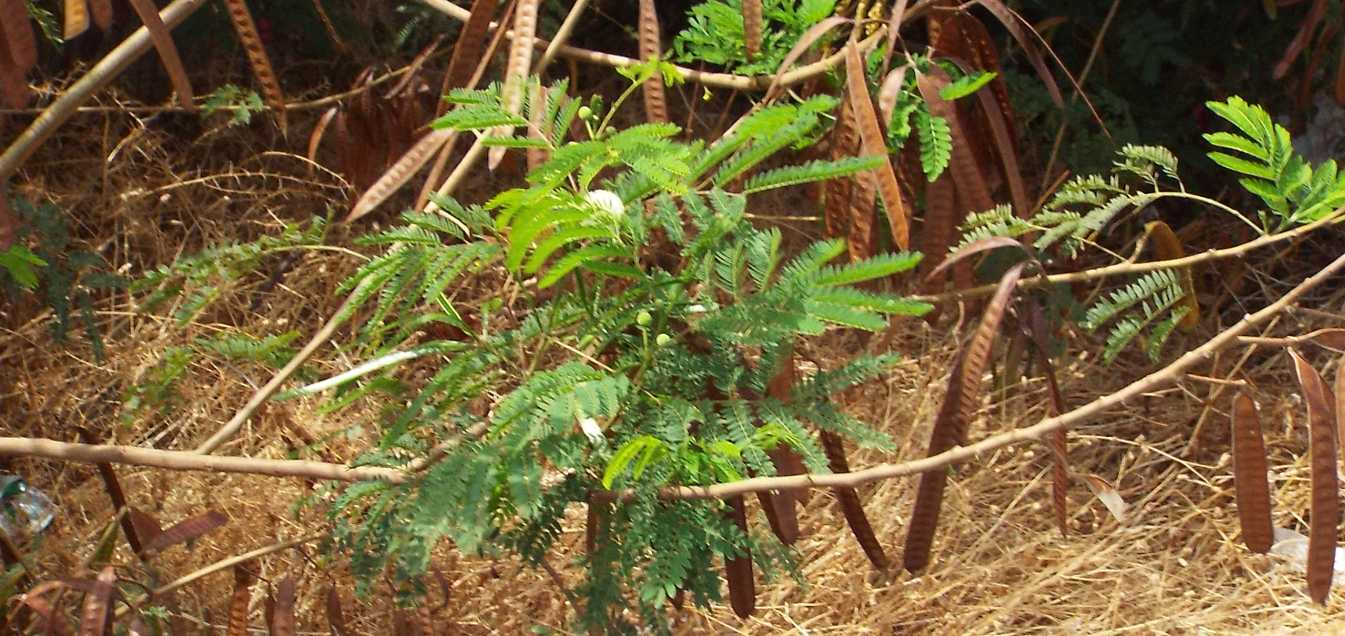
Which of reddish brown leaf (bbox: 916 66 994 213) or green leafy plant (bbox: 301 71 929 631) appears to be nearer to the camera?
green leafy plant (bbox: 301 71 929 631)

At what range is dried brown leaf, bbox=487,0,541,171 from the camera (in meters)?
1.48

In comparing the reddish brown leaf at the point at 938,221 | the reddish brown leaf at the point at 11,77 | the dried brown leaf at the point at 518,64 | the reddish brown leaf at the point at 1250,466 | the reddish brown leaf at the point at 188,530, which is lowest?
the reddish brown leaf at the point at 188,530

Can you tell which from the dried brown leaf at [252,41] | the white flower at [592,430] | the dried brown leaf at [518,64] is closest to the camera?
the white flower at [592,430]

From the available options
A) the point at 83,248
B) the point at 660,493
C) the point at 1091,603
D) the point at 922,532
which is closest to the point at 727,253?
the point at 660,493

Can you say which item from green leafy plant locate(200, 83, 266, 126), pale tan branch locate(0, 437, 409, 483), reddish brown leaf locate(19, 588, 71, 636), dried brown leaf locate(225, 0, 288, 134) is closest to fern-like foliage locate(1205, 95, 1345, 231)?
pale tan branch locate(0, 437, 409, 483)

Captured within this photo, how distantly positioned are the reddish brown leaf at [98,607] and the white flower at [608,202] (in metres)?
0.68

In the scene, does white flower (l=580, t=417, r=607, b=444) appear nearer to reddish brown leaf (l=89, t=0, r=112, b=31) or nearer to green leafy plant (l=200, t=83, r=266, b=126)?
reddish brown leaf (l=89, t=0, r=112, b=31)

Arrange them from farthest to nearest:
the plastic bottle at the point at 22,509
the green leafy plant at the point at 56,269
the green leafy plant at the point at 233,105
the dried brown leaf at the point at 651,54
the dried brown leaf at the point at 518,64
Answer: the green leafy plant at the point at 233,105 < the plastic bottle at the point at 22,509 < the green leafy plant at the point at 56,269 < the dried brown leaf at the point at 651,54 < the dried brown leaf at the point at 518,64

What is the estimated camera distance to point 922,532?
61.7 inches

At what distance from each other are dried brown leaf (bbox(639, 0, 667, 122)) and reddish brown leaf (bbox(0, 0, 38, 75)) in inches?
27.8

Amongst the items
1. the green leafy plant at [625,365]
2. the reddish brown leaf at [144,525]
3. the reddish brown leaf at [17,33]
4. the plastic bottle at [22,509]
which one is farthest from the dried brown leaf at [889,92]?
the plastic bottle at [22,509]

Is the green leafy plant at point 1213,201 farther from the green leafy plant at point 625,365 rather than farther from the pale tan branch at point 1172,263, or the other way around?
the green leafy plant at point 625,365

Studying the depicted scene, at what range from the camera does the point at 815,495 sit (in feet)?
8.13

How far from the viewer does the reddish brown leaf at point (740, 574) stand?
1.54 meters
